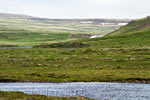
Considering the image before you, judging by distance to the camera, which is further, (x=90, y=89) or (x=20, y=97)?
(x=90, y=89)

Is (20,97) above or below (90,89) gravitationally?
above

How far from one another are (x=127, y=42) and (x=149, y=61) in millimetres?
75701

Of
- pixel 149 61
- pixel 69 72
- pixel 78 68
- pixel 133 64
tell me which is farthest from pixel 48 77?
pixel 149 61

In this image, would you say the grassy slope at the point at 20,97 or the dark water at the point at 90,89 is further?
the dark water at the point at 90,89

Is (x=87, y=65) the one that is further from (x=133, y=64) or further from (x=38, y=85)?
(x=38, y=85)

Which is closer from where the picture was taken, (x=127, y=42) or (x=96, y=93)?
(x=96, y=93)

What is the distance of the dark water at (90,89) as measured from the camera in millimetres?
59828

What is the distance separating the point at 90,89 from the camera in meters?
66.8

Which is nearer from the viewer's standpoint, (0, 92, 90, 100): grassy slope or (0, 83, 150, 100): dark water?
(0, 92, 90, 100): grassy slope

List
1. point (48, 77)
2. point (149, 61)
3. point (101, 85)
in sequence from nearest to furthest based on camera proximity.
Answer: point (101, 85), point (48, 77), point (149, 61)

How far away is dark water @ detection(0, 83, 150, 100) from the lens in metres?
59.8

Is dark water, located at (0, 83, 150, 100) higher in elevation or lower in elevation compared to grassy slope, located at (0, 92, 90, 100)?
lower

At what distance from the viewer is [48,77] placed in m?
82.4

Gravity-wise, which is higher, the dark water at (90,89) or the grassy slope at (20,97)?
the grassy slope at (20,97)
